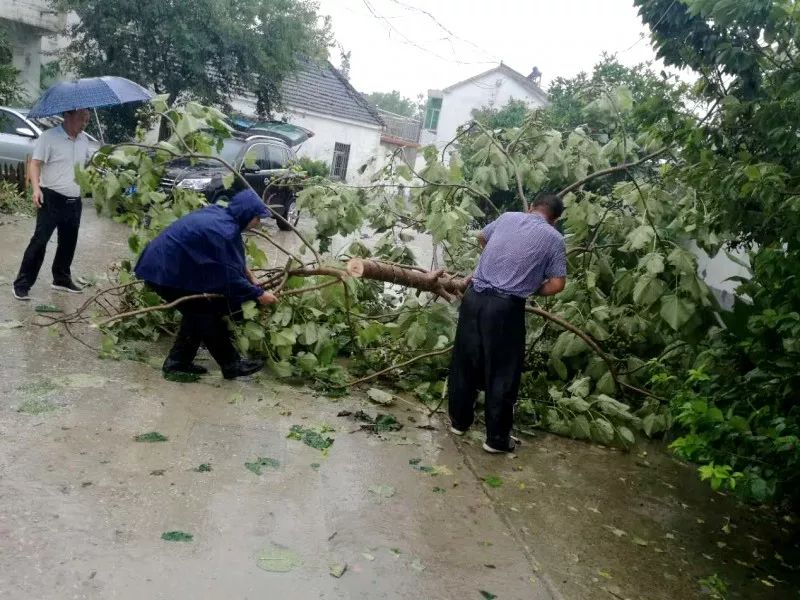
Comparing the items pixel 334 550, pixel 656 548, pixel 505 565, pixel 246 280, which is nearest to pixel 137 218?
pixel 246 280

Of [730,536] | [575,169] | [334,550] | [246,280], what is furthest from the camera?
[575,169]

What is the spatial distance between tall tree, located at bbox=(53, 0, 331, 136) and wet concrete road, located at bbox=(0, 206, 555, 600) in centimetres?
1537

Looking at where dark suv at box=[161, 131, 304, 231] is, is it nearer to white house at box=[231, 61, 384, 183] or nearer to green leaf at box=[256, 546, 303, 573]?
green leaf at box=[256, 546, 303, 573]

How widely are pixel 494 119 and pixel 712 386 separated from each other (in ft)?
68.0

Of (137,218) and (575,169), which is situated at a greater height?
(575,169)

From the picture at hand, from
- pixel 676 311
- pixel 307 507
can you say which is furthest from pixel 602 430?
pixel 307 507

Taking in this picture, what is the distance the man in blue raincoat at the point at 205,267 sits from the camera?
4.74 meters

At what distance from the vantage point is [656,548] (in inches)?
152

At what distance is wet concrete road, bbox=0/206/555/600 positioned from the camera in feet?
9.40

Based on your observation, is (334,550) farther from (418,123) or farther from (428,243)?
(418,123)

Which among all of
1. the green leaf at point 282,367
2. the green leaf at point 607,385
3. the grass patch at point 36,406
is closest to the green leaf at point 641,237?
the green leaf at point 607,385

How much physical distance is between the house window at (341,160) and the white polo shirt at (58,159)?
2345 cm

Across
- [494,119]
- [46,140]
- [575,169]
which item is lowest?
[46,140]

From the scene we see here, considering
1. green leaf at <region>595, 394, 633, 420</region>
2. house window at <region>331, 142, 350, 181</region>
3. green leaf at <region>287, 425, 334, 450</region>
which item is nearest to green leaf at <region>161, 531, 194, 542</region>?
green leaf at <region>287, 425, 334, 450</region>
